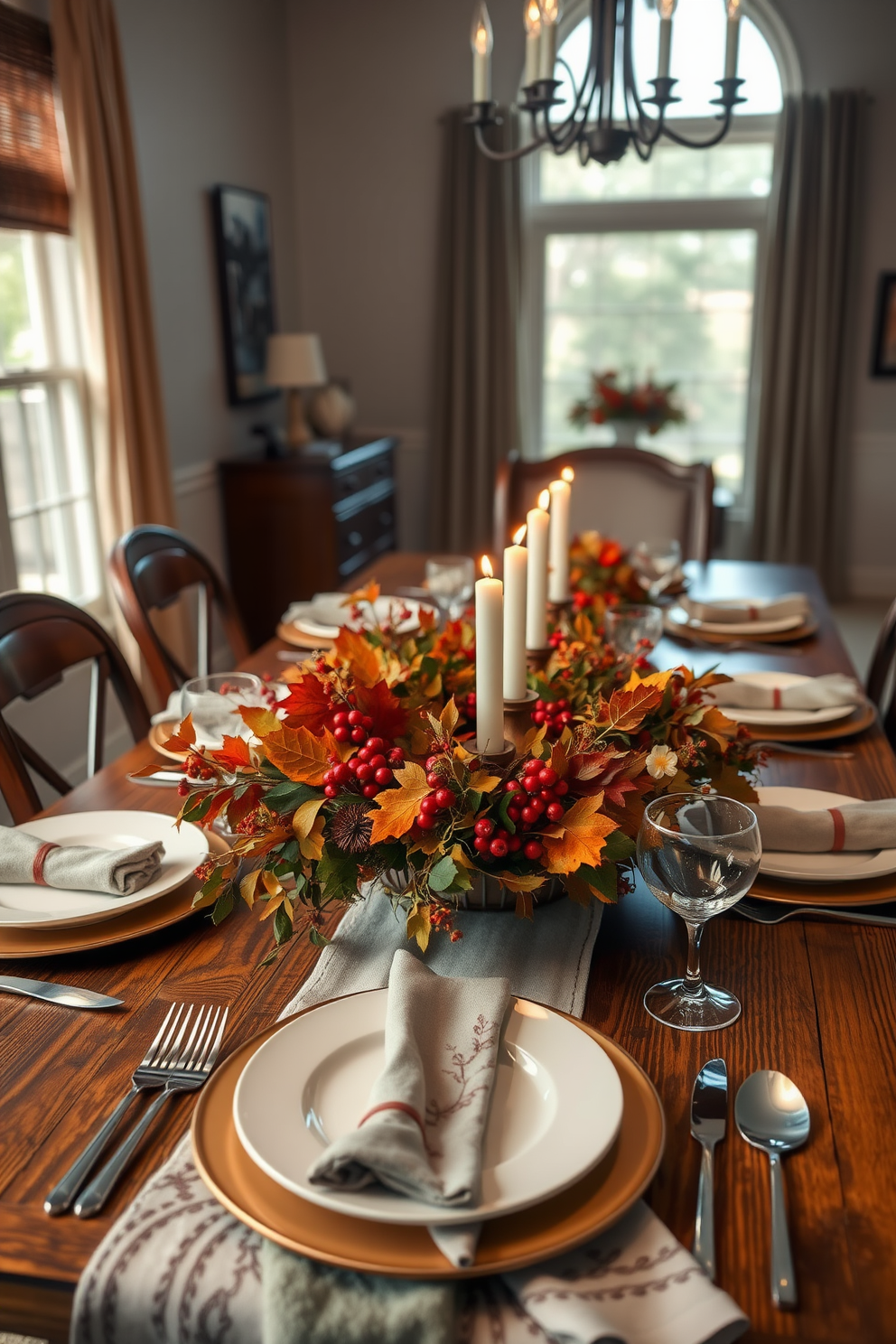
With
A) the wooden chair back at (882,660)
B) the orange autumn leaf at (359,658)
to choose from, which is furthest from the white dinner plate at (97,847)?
the wooden chair back at (882,660)

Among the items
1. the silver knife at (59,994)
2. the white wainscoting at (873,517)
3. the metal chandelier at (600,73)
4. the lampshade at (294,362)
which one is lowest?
the white wainscoting at (873,517)

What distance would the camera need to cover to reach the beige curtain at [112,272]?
9.08 feet

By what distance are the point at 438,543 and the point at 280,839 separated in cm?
427

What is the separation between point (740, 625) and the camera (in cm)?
195

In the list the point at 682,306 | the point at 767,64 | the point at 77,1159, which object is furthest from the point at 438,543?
the point at 77,1159

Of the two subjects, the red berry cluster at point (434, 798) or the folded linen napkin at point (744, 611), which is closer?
the red berry cluster at point (434, 798)

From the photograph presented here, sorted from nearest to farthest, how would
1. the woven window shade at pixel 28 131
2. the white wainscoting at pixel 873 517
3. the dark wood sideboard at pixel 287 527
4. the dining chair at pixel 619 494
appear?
the woven window shade at pixel 28 131 < the dining chair at pixel 619 494 < the dark wood sideboard at pixel 287 527 < the white wainscoting at pixel 873 517

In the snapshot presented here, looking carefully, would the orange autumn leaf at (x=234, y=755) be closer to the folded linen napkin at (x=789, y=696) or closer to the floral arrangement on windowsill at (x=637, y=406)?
the folded linen napkin at (x=789, y=696)

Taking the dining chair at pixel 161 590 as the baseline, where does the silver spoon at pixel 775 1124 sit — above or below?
below

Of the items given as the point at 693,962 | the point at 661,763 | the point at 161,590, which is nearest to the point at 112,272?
the point at 161,590

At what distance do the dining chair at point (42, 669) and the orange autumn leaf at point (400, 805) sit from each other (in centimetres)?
63

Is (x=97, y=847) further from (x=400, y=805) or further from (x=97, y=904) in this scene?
(x=400, y=805)

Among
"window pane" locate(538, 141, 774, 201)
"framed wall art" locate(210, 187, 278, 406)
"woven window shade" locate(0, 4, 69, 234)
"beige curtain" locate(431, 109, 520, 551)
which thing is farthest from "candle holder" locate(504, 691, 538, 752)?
"window pane" locate(538, 141, 774, 201)

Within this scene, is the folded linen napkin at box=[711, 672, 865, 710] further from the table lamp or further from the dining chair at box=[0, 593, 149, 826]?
the table lamp
